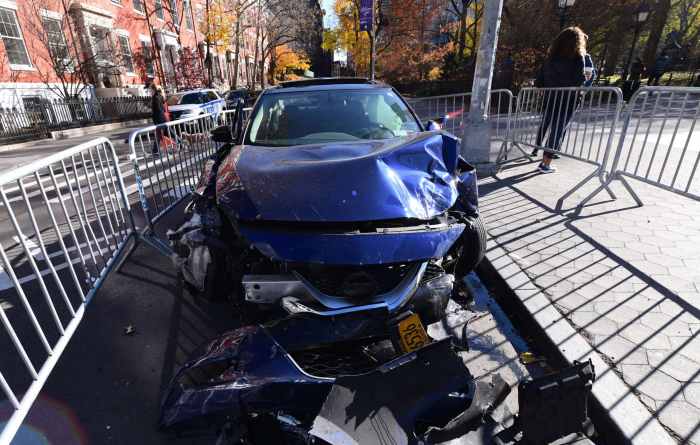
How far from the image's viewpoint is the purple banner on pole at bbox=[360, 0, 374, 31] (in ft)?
45.1

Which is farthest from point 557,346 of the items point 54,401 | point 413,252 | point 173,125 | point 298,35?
point 298,35

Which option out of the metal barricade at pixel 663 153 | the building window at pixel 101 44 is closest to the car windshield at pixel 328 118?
the metal barricade at pixel 663 153

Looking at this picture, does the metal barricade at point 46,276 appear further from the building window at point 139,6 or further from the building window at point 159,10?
the building window at point 159,10

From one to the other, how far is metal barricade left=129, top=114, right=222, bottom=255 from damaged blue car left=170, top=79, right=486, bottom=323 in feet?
7.10

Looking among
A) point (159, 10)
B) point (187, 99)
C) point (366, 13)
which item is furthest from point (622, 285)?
point (159, 10)

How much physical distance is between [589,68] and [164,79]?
87.2 ft

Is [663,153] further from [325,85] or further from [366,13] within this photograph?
[366,13]

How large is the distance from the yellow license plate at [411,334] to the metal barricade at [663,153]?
3300 mm

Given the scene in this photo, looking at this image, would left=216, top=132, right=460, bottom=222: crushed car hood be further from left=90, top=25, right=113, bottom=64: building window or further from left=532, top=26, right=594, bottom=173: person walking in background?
left=90, top=25, right=113, bottom=64: building window

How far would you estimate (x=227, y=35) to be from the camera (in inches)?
1017

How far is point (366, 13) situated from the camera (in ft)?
45.6

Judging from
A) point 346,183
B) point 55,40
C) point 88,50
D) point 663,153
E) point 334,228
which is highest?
point 55,40

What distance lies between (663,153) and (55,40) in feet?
78.4

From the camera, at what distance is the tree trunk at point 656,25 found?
22.1 metres
